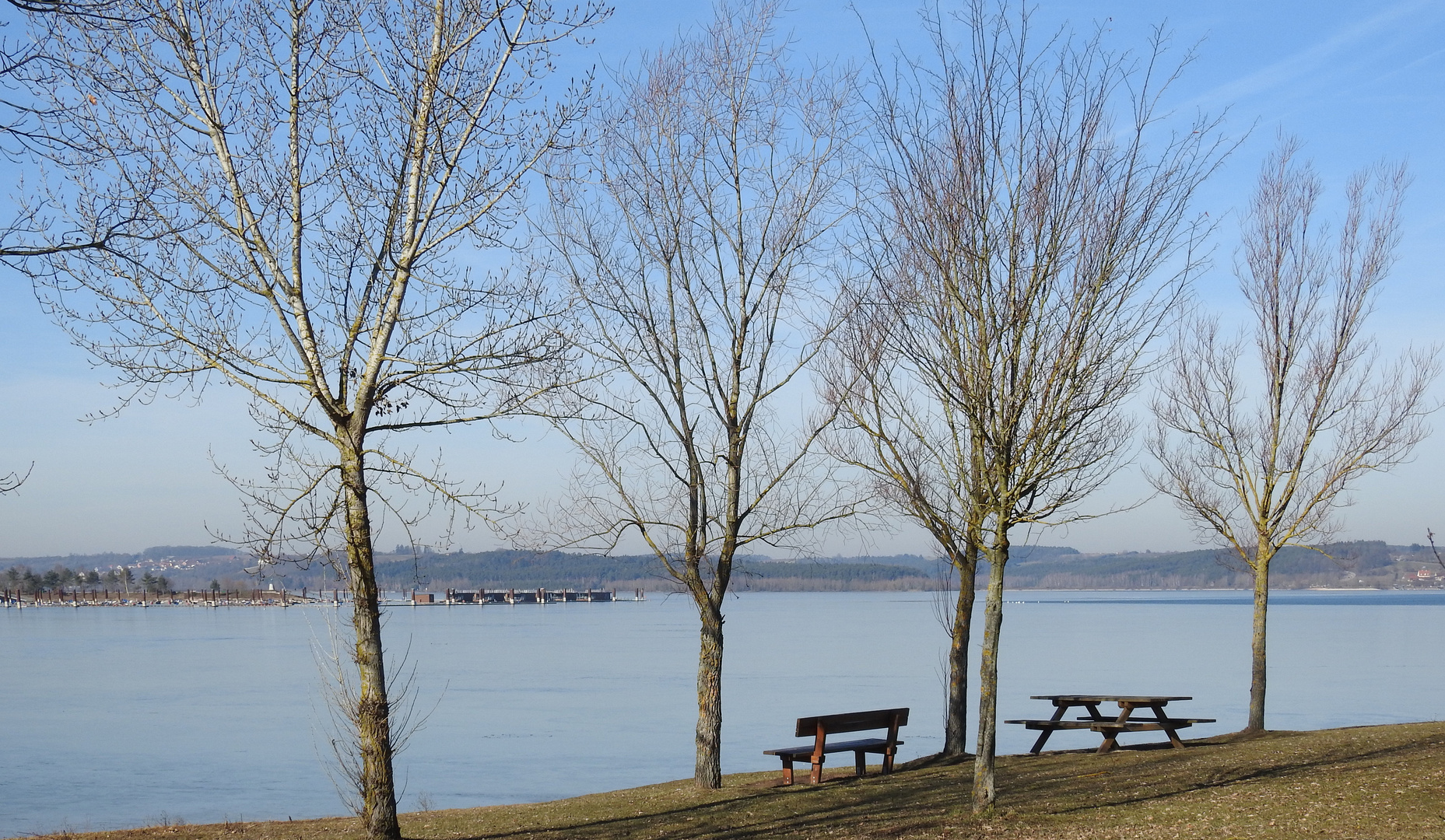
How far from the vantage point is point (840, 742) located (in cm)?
1495

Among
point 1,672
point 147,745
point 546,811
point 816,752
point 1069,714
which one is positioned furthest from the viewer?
point 1,672

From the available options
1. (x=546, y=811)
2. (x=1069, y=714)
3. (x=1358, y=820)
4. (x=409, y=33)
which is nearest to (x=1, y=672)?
(x=1069, y=714)

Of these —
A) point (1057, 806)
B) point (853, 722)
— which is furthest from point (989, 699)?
point (853, 722)

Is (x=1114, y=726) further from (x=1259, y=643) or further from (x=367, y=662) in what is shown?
(x=367, y=662)

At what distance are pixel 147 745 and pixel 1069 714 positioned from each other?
2355 centimetres

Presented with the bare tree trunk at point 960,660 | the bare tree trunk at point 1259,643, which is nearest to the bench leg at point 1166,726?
the bare tree trunk at point 1259,643

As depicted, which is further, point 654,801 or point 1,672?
point 1,672

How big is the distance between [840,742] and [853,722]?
0.55 m

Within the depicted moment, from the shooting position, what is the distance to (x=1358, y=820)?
9.38 meters

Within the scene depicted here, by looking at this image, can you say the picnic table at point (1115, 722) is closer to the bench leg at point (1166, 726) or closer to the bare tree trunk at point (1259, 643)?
the bench leg at point (1166, 726)

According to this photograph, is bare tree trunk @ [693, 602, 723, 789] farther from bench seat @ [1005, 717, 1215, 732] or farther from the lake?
bench seat @ [1005, 717, 1215, 732]

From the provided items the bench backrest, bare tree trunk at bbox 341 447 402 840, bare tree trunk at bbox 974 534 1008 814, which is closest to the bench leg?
the bench backrest

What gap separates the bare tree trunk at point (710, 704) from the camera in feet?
45.8

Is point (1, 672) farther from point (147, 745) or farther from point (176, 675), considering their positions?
point (147, 745)
